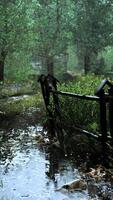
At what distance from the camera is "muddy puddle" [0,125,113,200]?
7.37 meters

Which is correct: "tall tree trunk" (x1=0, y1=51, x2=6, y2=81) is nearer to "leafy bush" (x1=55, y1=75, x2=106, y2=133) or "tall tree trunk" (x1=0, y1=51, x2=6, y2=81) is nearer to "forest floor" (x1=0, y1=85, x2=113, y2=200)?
"forest floor" (x1=0, y1=85, x2=113, y2=200)

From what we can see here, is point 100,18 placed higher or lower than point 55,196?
higher

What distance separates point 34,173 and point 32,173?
4cm

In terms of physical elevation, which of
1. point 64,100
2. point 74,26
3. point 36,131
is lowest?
point 36,131

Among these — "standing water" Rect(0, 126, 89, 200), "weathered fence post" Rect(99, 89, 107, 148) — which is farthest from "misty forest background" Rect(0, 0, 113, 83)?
"weathered fence post" Rect(99, 89, 107, 148)

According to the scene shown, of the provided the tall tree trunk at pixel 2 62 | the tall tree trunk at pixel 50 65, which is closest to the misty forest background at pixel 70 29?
the tall tree trunk at pixel 50 65

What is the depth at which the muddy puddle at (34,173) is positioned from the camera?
737 cm

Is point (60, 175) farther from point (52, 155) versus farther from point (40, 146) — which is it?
point (40, 146)

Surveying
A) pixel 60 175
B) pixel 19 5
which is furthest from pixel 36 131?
pixel 19 5

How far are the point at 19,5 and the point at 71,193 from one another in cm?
2468

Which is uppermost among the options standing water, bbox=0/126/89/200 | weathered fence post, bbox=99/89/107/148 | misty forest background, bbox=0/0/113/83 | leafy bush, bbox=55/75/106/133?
misty forest background, bbox=0/0/113/83

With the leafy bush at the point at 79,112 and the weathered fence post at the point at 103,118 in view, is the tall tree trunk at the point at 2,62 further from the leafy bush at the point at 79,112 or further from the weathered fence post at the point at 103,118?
the weathered fence post at the point at 103,118

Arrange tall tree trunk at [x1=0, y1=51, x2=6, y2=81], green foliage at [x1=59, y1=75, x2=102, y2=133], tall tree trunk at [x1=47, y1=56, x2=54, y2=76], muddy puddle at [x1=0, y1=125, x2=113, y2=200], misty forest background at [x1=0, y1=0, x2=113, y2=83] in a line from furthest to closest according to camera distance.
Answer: tall tree trunk at [x1=47, y1=56, x2=54, y2=76], misty forest background at [x1=0, y1=0, x2=113, y2=83], tall tree trunk at [x1=0, y1=51, x2=6, y2=81], green foliage at [x1=59, y1=75, x2=102, y2=133], muddy puddle at [x1=0, y1=125, x2=113, y2=200]

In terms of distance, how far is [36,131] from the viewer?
1351 cm
